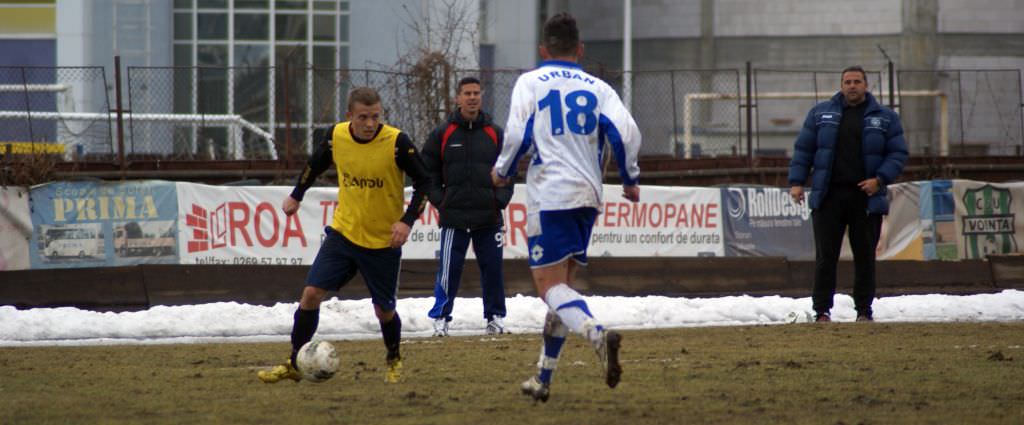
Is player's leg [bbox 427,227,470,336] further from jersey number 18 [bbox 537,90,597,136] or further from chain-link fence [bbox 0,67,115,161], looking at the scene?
chain-link fence [bbox 0,67,115,161]

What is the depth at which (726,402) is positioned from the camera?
7266 millimetres

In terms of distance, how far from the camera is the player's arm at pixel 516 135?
7352 mm

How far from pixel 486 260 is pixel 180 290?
4493mm

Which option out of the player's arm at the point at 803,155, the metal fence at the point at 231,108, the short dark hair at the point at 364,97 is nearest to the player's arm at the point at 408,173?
the short dark hair at the point at 364,97

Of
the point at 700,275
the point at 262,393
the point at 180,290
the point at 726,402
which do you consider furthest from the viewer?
the point at 700,275

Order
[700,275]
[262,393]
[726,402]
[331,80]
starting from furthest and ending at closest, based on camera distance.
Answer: [331,80]
[700,275]
[262,393]
[726,402]

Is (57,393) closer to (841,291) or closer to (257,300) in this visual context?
(257,300)

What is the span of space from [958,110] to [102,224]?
24.7 meters

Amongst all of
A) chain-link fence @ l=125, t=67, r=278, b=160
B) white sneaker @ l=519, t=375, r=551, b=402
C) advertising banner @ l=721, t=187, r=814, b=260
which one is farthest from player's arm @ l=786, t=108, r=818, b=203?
chain-link fence @ l=125, t=67, r=278, b=160

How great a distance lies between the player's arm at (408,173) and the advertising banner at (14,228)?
899cm

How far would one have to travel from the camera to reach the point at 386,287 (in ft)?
28.4

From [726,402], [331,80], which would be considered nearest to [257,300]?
[331,80]

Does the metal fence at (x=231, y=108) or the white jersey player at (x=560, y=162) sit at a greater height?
the metal fence at (x=231, y=108)

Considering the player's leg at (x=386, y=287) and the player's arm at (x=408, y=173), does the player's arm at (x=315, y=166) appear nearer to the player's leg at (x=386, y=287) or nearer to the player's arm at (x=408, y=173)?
the player's arm at (x=408, y=173)
